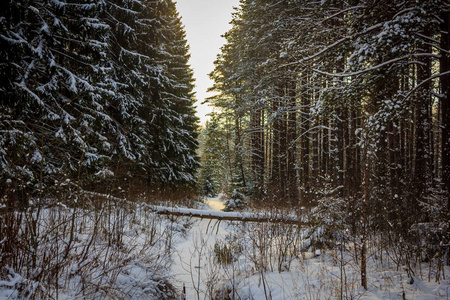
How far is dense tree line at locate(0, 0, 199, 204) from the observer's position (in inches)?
155

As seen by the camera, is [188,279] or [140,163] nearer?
[140,163]

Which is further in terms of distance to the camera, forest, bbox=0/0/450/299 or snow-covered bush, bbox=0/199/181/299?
forest, bbox=0/0/450/299

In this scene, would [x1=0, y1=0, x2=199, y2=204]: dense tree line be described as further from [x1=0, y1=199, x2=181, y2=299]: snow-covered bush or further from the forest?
[x1=0, y1=199, x2=181, y2=299]: snow-covered bush

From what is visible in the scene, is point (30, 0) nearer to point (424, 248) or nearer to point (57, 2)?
point (57, 2)

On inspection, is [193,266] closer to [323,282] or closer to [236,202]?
[323,282]

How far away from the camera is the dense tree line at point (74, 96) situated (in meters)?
3.93

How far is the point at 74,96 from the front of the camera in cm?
651

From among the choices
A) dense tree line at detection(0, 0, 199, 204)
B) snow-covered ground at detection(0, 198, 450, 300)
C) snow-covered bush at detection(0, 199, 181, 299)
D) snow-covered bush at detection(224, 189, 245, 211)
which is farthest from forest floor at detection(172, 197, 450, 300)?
snow-covered bush at detection(224, 189, 245, 211)

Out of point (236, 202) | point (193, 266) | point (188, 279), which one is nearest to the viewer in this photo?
point (188, 279)

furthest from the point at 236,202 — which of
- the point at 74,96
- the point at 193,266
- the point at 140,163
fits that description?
the point at 140,163

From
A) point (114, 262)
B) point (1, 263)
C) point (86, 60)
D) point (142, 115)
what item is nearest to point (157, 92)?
point (142, 115)

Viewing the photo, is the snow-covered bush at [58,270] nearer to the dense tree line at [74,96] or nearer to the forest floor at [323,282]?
the dense tree line at [74,96]

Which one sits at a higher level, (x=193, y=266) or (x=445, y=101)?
(x=445, y=101)

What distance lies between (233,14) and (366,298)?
63.0 ft
